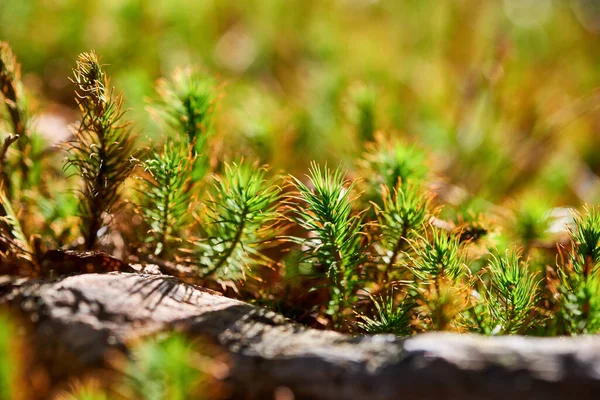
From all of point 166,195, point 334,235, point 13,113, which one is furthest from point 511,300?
point 13,113

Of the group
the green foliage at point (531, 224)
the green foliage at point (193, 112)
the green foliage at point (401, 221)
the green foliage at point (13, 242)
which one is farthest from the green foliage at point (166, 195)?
the green foliage at point (531, 224)

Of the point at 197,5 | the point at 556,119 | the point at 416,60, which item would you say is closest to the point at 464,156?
the point at 556,119

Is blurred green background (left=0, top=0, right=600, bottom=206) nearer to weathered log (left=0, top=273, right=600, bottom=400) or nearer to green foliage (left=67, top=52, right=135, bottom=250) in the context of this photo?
green foliage (left=67, top=52, right=135, bottom=250)

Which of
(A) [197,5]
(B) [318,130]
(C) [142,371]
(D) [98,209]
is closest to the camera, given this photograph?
(C) [142,371]

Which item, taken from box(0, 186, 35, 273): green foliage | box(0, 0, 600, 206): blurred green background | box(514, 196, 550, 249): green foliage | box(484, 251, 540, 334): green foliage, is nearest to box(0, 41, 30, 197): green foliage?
box(0, 186, 35, 273): green foliage

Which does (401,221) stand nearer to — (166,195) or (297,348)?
(297,348)

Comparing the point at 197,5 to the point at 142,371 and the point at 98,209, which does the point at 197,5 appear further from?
the point at 142,371
